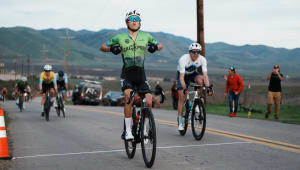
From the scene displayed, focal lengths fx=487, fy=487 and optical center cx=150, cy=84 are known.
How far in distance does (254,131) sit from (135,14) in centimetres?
520

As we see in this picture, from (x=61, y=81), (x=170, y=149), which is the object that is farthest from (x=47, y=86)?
(x=170, y=149)

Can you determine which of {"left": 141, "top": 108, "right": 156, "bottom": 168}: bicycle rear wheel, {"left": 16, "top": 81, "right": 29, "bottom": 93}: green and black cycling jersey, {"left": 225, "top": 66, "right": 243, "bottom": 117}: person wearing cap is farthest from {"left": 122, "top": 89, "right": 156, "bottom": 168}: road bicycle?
{"left": 16, "top": 81, "right": 29, "bottom": 93}: green and black cycling jersey

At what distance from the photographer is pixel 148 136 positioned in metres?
7.02

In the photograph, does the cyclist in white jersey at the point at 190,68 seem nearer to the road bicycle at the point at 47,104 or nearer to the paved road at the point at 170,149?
the paved road at the point at 170,149

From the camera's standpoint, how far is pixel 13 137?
36.4 feet

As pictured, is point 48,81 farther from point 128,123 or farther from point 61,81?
point 128,123

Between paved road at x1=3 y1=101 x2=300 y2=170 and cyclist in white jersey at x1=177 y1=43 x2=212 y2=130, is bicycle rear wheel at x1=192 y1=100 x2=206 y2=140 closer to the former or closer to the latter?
paved road at x1=3 y1=101 x2=300 y2=170

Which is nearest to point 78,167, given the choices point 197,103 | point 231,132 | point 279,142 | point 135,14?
point 135,14

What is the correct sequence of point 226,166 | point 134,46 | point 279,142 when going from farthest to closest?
point 279,142, point 134,46, point 226,166

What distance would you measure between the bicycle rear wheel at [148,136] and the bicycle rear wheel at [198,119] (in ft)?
8.97

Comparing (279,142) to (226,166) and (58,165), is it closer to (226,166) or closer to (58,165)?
(226,166)

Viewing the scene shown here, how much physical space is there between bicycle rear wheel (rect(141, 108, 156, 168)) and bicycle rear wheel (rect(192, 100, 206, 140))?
2735 mm

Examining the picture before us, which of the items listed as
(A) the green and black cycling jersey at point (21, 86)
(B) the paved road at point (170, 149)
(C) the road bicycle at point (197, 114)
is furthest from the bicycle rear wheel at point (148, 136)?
(A) the green and black cycling jersey at point (21, 86)

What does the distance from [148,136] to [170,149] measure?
66.6 inches
